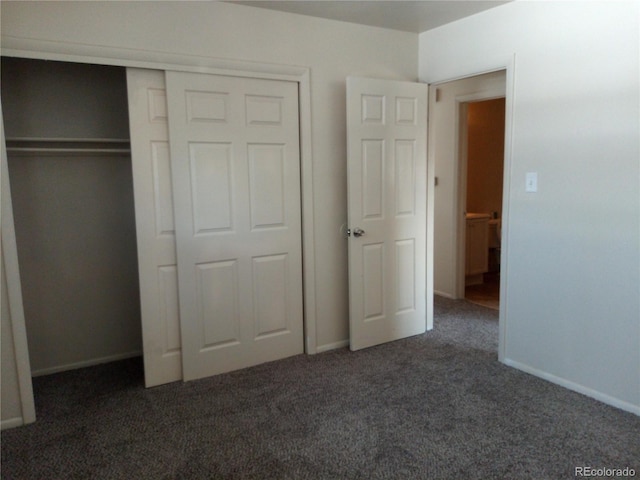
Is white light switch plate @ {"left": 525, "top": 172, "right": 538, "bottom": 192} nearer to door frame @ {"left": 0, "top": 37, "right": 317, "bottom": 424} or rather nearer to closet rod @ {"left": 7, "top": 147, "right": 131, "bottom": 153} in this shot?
door frame @ {"left": 0, "top": 37, "right": 317, "bottom": 424}

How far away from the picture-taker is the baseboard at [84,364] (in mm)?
3209

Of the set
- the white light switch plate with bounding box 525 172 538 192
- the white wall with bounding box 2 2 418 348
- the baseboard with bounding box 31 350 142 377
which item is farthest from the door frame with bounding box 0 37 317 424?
the white light switch plate with bounding box 525 172 538 192

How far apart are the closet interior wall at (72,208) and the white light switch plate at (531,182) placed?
2591 millimetres

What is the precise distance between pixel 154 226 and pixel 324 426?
5.07 ft

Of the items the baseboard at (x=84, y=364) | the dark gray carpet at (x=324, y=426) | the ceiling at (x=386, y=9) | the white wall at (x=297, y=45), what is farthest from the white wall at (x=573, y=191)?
the baseboard at (x=84, y=364)

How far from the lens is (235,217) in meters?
3.11

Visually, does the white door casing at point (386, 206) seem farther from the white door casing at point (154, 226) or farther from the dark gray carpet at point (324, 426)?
the white door casing at point (154, 226)

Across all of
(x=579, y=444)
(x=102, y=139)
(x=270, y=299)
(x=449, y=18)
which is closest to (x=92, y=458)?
(x=270, y=299)

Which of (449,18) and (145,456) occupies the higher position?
(449,18)

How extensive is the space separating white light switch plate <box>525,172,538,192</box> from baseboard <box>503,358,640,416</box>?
115 cm

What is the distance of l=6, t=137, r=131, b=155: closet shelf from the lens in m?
2.96

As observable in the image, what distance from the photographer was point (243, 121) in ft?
10.0

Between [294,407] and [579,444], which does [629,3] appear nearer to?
[579,444]

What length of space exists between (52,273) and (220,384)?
1.39 metres
